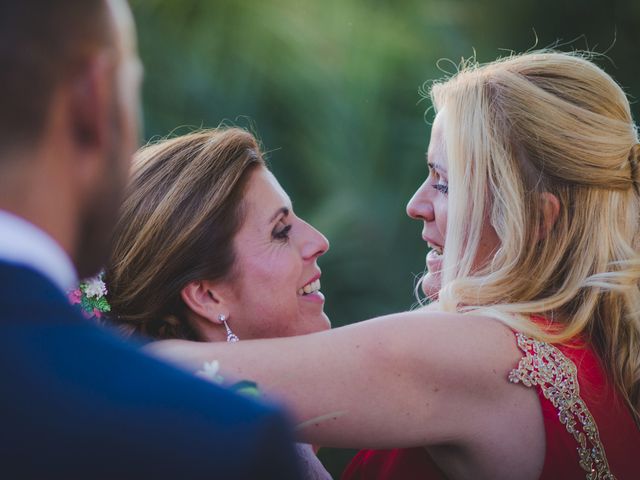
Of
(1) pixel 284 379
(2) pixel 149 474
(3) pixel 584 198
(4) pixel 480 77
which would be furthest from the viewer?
(4) pixel 480 77

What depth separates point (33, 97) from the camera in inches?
42.6

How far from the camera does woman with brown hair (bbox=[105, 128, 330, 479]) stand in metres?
2.97

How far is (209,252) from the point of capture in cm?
299

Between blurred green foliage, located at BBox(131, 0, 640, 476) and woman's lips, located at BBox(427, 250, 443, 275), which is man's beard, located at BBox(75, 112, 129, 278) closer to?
woman's lips, located at BBox(427, 250, 443, 275)

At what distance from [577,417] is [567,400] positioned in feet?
0.18

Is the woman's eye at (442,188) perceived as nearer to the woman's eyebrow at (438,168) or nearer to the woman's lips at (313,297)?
the woman's eyebrow at (438,168)

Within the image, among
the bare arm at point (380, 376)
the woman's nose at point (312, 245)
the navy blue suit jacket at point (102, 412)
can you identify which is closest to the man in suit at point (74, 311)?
the navy blue suit jacket at point (102, 412)

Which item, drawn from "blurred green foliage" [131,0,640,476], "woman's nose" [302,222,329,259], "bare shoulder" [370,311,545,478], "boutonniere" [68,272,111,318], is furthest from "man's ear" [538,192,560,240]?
"blurred green foliage" [131,0,640,476]

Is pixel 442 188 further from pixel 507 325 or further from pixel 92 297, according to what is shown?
pixel 92 297

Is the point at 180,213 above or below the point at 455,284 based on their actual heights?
above

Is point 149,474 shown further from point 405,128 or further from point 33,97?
point 405,128

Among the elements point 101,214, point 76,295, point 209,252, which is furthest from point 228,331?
point 101,214

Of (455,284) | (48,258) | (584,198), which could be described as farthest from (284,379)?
(48,258)

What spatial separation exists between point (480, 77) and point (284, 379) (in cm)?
138
